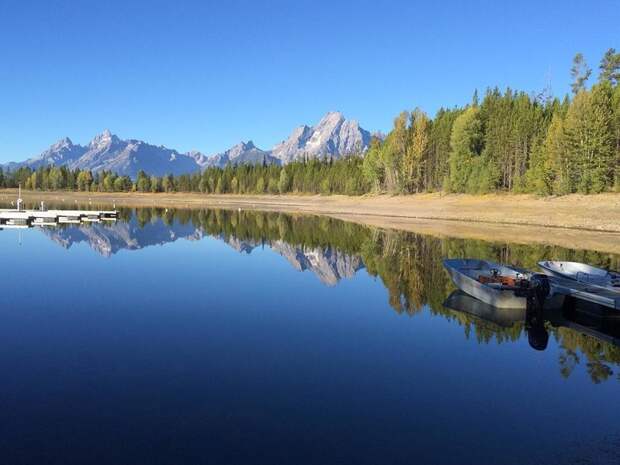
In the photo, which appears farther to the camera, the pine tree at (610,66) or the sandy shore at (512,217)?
the pine tree at (610,66)

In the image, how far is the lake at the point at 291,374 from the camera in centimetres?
1099

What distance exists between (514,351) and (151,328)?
1475 cm

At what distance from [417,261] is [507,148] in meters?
79.6

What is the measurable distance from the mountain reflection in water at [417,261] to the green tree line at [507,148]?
42.6 meters

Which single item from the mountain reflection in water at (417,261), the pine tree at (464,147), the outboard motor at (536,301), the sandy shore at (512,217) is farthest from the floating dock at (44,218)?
the pine tree at (464,147)

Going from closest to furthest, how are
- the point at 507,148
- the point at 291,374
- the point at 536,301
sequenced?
the point at 291,374 < the point at 536,301 < the point at 507,148

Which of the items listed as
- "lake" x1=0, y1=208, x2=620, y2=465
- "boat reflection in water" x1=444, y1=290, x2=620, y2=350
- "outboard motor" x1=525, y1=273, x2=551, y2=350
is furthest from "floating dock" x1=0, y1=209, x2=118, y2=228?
"outboard motor" x1=525, y1=273, x2=551, y2=350

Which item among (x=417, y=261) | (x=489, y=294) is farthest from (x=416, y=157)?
(x=489, y=294)

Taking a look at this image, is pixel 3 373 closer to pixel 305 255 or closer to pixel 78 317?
pixel 78 317

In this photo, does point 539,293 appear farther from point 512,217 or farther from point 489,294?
point 512,217

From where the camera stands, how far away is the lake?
36.1 ft

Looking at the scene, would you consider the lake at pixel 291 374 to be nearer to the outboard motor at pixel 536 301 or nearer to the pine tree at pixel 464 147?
the outboard motor at pixel 536 301

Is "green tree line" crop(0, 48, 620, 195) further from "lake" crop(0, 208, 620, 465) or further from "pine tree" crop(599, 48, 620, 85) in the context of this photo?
"lake" crop(0, 208, 620, 465)

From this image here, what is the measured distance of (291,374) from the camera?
15445 millimetres
